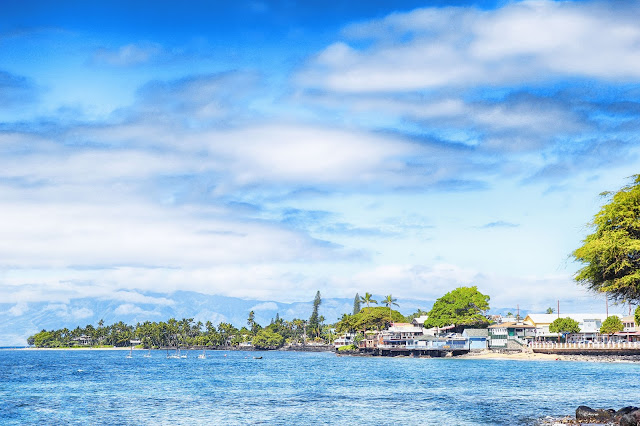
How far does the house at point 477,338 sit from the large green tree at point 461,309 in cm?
372

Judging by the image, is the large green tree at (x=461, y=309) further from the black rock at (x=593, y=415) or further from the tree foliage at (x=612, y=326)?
→ the black rock at (x=593, y=415)

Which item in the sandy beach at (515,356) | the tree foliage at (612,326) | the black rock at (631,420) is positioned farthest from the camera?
the tree foliage at (612,326)

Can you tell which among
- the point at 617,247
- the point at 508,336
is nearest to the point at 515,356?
the point at 508,336

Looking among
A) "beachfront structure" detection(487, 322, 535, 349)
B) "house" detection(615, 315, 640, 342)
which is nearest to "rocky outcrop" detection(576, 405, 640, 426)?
"house" detection(615, 315, 640, 342)

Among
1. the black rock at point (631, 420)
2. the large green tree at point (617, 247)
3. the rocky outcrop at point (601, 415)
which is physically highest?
the large green tree at point (617, 247)

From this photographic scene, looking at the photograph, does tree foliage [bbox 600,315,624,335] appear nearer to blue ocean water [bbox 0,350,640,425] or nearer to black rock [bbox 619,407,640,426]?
blue ocean water [bbox 0,350,640,425]

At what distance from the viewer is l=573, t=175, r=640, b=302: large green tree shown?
127 feet

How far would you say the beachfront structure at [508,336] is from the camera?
18625 cm

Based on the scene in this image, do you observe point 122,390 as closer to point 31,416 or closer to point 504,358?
point 31,416

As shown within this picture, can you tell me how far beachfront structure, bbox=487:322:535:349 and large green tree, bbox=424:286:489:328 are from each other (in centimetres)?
391

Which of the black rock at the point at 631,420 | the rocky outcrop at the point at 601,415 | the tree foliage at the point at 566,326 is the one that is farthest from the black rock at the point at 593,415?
the tree foliage at the point at 566,326

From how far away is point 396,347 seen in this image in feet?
623

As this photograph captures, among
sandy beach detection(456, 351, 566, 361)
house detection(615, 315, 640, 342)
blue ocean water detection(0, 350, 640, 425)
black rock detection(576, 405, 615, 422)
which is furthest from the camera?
house detection(615, 315, 640, 342)

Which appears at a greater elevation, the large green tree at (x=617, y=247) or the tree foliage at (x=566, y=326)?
the large green tree at (x=617, y=247)
